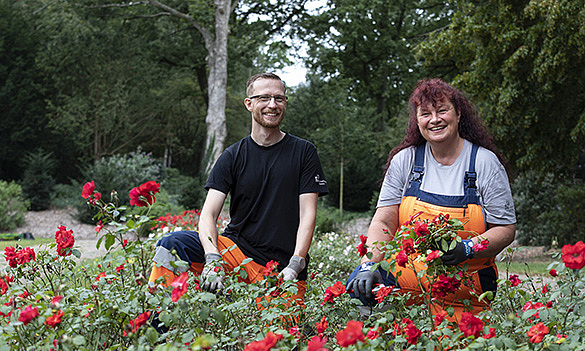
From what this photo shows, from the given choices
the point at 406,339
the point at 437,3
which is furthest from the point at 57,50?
the point at 406,339

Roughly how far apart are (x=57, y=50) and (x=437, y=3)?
12.6 meters

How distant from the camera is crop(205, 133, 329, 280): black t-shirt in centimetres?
284

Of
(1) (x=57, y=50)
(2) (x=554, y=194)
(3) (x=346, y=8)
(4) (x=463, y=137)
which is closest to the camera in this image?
(4) (x=463, y=137)

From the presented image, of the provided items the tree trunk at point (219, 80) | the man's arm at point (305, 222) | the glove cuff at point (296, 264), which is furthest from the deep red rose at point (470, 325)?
the tree trunk at point (219, 80)

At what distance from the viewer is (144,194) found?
1.75m

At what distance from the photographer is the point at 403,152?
2.74 m

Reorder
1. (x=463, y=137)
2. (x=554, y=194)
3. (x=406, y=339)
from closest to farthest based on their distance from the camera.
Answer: (x=406, y=339) → (x=463, y=137) → (x=554, y=194)

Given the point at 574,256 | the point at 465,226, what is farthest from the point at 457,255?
the point at 574,256

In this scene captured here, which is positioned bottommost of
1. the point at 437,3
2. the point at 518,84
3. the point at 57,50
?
the point at 518,84

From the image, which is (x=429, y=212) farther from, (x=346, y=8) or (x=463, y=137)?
(x=346, y=8)

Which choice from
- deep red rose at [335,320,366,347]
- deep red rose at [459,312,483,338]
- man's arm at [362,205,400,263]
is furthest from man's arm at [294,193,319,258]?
deep red rose at [335,320,366,347]

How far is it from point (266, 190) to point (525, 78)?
623cm

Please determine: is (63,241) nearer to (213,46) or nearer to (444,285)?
(444,285)

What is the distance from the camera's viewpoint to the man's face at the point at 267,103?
289cm
